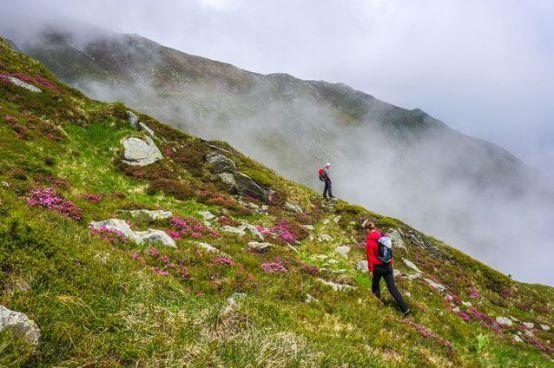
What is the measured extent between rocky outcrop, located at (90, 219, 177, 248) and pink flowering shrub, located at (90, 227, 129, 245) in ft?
0.62

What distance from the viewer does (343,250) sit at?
21.5 m

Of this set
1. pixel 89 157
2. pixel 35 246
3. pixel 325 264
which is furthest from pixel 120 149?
pixel 35 246

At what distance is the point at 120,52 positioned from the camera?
575 ft

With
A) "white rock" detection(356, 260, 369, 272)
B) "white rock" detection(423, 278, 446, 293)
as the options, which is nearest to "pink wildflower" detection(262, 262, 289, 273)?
"white rock" detection(356, 260, 369, 272)

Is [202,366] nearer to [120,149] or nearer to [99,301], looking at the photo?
[99,301]

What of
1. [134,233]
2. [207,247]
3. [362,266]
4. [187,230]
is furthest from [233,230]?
[362,266]

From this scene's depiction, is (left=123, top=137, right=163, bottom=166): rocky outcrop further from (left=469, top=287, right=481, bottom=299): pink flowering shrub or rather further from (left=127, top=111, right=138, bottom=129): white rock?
(left=469, top=287, right=481, bottom=299): pink flowering shrub

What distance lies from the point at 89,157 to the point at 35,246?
16882 millimetres

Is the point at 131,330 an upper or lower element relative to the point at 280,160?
lower

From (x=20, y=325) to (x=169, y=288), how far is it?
409cm

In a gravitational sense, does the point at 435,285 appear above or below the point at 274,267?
above

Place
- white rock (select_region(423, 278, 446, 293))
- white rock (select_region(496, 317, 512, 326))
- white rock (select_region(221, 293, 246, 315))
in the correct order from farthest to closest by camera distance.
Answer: white rock (select_region(496, 317, 512, 326)) → white rock (select_region(423, 278, 446, 293)) → white rock (select_region(221, 293, 246, 315))

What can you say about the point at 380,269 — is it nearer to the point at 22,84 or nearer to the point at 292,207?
the point at 292,207

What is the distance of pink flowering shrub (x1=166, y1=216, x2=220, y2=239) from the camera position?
1435cm
